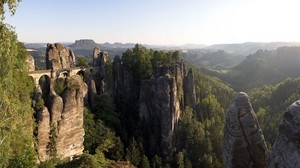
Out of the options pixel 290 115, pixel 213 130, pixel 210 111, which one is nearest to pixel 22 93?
pixel 290 115

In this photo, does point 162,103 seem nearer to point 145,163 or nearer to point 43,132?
point 145,163

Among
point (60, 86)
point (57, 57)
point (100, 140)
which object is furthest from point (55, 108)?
point (57, 57)

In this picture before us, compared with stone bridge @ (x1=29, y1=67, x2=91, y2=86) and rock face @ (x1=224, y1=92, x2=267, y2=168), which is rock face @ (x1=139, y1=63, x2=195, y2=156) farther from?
rock face @ (x1=224, y1=92, x2=267, y2=168)

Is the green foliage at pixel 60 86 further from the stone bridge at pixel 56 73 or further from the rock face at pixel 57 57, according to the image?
the rock face at pixel 57 57

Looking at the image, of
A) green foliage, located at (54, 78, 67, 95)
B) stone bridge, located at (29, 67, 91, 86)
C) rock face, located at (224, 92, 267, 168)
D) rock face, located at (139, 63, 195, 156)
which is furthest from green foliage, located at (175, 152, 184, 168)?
rock face, located at (224, 92, 267, 168)

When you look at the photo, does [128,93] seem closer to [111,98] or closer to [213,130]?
[111,98]
